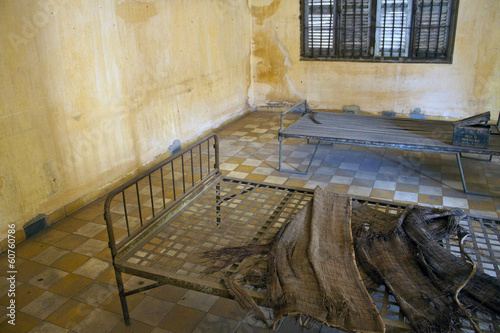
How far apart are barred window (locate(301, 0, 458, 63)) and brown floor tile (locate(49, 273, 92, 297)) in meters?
6.10

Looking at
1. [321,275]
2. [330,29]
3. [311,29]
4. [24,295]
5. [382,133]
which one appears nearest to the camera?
[321,275]

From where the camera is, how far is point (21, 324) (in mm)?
2871

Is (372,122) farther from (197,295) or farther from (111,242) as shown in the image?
(111,242)

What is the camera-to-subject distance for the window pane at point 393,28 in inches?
281

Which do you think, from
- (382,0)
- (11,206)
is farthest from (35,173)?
(382,0)

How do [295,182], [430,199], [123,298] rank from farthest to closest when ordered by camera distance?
[295,182] → [430,199] → [123,298]

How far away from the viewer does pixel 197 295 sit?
3.13 m

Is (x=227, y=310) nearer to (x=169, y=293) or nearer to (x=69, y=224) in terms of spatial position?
Answer: (x=169, y=293)

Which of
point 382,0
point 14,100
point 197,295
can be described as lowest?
point 197,295

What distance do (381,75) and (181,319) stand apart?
6150 mm

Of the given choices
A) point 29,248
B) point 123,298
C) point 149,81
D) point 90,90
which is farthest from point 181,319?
point 149,81

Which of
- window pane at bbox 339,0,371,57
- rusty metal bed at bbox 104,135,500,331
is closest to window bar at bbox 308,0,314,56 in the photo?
window pane at bbox 339,0,371,57

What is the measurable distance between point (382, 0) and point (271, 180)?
424cm

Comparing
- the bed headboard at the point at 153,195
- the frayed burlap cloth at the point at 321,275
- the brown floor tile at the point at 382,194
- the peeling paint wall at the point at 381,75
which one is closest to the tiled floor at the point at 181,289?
the brown floor tile at the point at 382,194
